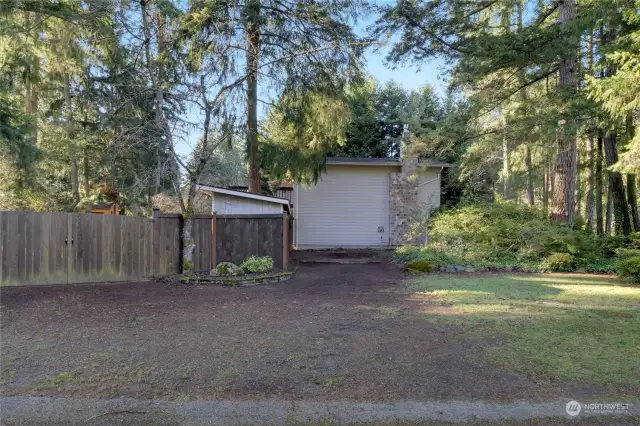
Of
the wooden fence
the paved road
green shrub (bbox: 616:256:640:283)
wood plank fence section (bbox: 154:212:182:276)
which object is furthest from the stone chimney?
the paved road

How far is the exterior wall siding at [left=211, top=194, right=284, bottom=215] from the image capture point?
39.1ft

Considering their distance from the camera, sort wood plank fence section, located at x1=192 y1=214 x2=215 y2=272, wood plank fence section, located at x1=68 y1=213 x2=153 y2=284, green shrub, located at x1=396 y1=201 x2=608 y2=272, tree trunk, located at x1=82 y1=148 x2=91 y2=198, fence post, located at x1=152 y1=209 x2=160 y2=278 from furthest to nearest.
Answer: tree trunk, located at x1=82 y1=148 x2=91 y2=198
green shrub, located at x1=396 y1=201 x2=608 y2=272
wood plank fence section, located at x1=192 y1=214 x2=215 y2=272
fence post, located at x1=152 y1=209 x2=160 y2=278
wood plank fence section, located at x1=68 y1=213 x2=153 y2=284

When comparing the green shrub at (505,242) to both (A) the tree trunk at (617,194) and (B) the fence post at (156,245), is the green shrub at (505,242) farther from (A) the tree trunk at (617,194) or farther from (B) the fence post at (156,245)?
(B) the fence post at (156,245)

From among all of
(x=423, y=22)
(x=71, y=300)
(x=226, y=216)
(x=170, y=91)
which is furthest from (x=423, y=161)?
(x=71, y=300)

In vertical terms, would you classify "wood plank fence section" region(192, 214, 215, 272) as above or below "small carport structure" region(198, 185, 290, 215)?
below

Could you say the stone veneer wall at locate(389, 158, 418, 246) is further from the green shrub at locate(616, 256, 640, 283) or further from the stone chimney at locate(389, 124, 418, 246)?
the green shrub at locate(616, 256, 640, 283)

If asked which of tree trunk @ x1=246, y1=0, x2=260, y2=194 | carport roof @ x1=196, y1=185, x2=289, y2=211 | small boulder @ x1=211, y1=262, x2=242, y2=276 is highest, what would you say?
tree trunk @ x1=246, y1=0, x2=260, y2=194

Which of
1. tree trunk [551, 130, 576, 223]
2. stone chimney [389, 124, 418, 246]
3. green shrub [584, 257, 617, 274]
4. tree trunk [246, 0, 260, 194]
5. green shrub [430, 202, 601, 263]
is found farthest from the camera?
stone chimney [389, 124, 418, 246]

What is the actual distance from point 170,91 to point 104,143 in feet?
23.2

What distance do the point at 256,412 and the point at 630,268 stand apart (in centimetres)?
951

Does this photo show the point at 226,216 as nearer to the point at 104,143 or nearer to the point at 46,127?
the point at 104,143

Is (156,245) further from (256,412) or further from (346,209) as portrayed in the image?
(346,209)

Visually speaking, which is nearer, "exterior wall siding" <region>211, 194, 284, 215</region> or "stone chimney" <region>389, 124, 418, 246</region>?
"exterior wall siding" <region>211, 194, 284, 215</region>

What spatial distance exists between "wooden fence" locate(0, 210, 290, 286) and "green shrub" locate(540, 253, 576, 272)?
282 inches
